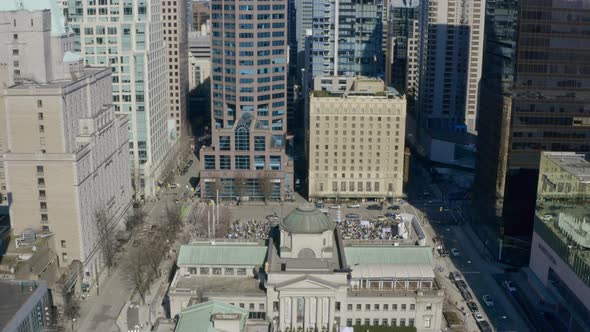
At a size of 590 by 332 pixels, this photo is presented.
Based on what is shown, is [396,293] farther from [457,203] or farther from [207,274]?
[457,203]

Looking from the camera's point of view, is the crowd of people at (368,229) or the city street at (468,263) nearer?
the city street at (468,263)

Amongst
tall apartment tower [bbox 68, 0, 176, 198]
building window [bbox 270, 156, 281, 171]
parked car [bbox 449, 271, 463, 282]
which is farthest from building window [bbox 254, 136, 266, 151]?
parked car [bbox 449, 271, 463, 282]

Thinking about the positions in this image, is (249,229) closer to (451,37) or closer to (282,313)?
(282,313)

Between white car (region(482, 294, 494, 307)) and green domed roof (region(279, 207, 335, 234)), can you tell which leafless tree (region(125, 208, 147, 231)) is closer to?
green domed roof (region(279, 207, 335, 234))

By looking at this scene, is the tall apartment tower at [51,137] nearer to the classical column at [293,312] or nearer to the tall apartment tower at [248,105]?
the classical column at [293,312]

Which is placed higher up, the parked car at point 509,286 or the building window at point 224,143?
the building window at point 224,143

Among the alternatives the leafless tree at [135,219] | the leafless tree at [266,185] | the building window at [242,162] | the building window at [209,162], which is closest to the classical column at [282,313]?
the leafless tree at [135,219]
